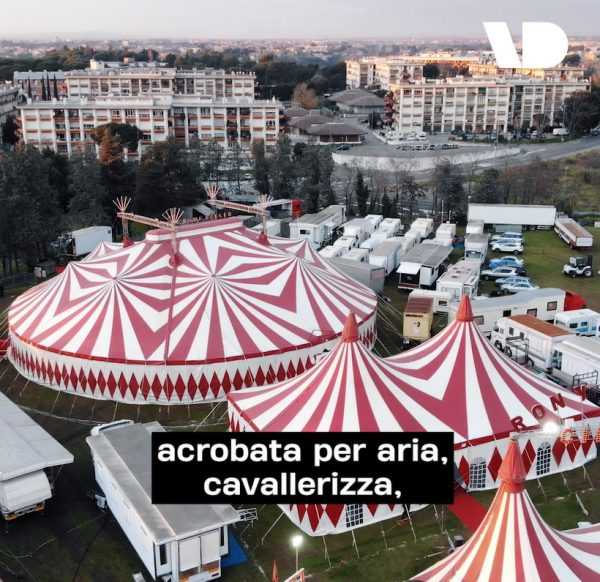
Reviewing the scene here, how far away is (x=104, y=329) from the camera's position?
55.5 ft

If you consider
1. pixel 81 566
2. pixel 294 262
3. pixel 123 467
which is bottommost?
pixel 81 566

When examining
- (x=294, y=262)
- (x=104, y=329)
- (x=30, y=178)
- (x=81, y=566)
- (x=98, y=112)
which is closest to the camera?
(x=81, y=566)

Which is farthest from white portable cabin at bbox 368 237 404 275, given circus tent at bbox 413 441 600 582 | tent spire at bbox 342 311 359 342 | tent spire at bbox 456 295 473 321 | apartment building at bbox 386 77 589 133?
apartment building at bbox 386 77 589 133

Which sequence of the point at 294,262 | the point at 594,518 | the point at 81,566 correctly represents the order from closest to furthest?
the point at 81,566
the point at 594,518
the point at 294,262

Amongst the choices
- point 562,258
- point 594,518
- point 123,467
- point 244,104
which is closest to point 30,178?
point 123,467

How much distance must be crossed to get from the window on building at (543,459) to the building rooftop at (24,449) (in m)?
8.43

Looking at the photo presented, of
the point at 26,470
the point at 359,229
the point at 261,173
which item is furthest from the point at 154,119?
the point at 26,470

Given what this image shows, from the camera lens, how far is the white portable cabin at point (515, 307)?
65.4 feet

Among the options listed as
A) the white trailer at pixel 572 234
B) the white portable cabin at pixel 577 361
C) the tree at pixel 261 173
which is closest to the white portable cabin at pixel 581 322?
the white portable cabin at pixel 577 361

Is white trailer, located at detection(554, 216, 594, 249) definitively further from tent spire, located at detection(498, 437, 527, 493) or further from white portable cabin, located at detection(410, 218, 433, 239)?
tent spire, located at detection(498, 437, 527, 493)

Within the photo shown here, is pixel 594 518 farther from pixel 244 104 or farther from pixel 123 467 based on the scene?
pixel 244 104

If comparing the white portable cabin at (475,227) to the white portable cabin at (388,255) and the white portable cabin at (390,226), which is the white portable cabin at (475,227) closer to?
the white portable cabin at (390,226)

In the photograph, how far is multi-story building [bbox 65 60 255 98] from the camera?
64.9m

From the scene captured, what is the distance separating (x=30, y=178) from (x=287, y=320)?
50.6 feet
